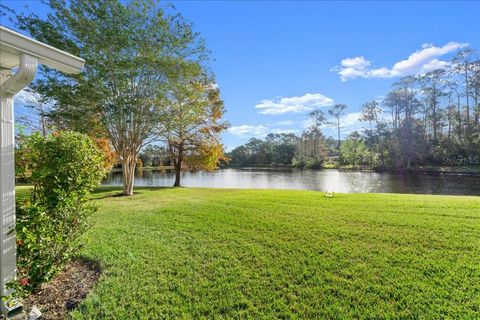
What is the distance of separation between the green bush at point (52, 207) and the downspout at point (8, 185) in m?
0.08

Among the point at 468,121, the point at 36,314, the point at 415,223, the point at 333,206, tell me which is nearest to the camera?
the point at 36,314

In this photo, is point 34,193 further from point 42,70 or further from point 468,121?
point 468,121

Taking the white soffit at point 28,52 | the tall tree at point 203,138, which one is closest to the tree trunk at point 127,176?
the tall tree at point 203,138

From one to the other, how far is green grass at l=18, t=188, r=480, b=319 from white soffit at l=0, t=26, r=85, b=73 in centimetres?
198

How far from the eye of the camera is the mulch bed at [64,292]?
224 cm

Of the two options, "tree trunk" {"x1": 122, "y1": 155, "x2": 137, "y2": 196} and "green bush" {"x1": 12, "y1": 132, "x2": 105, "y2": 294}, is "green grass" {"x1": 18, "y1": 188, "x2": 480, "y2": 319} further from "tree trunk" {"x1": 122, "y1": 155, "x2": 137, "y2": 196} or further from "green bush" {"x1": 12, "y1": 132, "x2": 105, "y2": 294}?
"tree trunk" {"x1": 122, "y1": 155, "x2": 137, "y2": 196}

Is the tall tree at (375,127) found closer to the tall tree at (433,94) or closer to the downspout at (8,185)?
the tall tree at (433,94)

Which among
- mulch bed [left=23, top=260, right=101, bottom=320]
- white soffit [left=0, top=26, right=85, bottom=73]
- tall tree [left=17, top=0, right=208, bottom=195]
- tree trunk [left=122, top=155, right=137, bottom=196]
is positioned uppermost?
tall tree [left=17, top=0, right=208, bottom=195]

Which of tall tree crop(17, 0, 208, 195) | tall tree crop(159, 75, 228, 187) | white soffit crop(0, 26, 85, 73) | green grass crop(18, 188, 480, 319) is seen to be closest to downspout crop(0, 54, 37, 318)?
white soffit crop(0, 26, 85, 73)

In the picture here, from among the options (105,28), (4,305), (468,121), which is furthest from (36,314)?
(468,121)

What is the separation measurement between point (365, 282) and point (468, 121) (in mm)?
37928

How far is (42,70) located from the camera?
27.5ft

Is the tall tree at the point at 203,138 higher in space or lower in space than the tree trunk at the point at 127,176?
higher

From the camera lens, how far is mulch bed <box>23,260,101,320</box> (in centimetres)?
224
